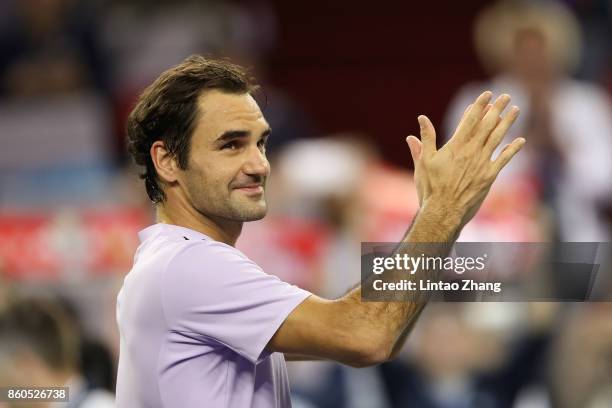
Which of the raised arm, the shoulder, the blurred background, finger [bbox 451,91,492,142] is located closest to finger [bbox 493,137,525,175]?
the raised arm

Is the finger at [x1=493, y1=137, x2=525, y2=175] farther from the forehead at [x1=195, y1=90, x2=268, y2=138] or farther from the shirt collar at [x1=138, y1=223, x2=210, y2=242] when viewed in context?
the shirt collar at [x1=138, y1=223, x2=210, y2=242]

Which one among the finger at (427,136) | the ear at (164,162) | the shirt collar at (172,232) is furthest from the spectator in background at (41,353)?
the finger at (427,136)

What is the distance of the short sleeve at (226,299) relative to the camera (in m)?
3.50

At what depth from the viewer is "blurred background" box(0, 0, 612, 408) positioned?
22.1 feet

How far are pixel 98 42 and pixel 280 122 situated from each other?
2043 mm

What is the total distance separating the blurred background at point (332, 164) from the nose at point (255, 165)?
1.36m

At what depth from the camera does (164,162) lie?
12.6 ft

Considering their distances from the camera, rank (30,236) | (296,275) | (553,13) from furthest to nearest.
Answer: (553,13) < (30,236) < (296,275)

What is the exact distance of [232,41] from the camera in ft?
32.3

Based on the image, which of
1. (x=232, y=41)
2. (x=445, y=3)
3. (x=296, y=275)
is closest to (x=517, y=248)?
(x=296, y=275)

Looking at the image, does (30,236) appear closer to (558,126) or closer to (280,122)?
(280,122)

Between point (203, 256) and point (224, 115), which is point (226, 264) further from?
point (224, 115)

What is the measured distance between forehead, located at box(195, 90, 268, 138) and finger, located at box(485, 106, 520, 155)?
67cm

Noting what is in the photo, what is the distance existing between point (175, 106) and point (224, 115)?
0.16 metres
